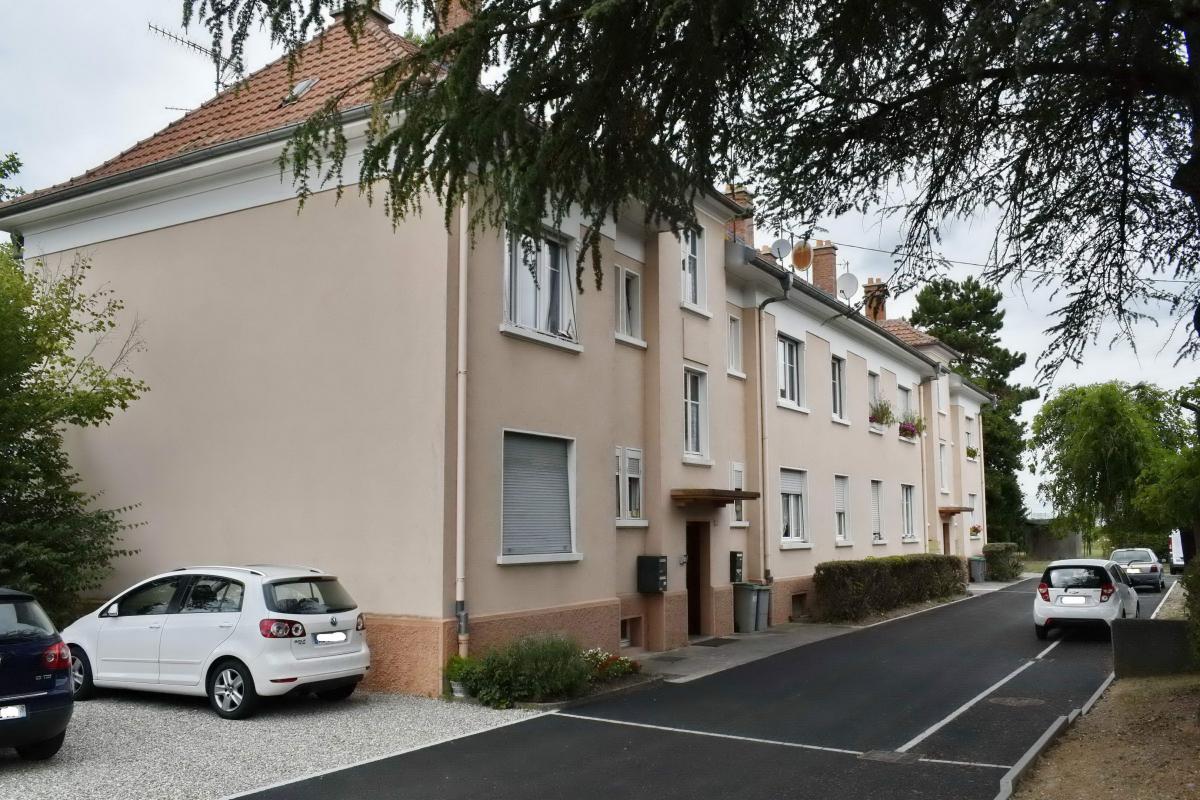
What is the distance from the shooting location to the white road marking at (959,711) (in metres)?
10.1

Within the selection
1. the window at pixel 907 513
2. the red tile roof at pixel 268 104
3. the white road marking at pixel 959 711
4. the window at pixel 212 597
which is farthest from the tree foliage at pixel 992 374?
the window at pixel 212 597

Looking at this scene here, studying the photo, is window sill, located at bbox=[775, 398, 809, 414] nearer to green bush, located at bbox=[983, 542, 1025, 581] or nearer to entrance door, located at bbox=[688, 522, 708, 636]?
entrance door, located at bbox=[688, 522, 708, 636]

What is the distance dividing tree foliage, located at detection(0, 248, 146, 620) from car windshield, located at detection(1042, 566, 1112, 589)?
16.3 meters

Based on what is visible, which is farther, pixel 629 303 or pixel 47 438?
pixel 629 303

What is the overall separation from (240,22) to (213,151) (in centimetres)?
747

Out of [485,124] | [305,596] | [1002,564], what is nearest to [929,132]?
[485,124]

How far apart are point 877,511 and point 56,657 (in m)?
24.5

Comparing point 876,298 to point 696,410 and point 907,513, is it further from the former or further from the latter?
point 907,513

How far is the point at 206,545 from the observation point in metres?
14.2

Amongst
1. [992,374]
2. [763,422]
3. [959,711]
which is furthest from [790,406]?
[992,374]

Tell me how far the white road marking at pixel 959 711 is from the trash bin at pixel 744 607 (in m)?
5.79

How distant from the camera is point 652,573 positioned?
16.9 metres

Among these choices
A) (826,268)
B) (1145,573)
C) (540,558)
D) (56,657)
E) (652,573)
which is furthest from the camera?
(1145,573)

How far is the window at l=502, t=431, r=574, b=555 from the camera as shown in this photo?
1380cm
